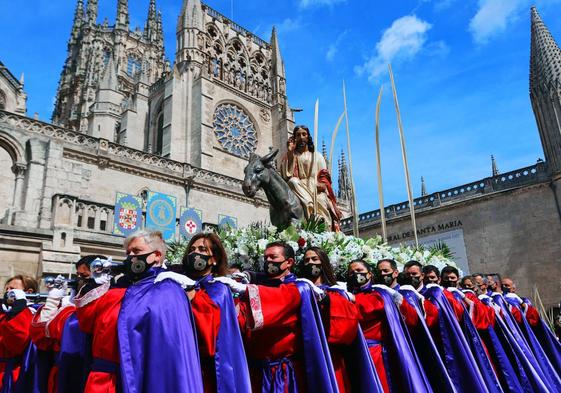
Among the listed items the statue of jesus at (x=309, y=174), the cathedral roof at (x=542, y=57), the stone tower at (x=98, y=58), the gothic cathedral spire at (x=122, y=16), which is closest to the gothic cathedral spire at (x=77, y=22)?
the stone tower at (x=98, y=58)

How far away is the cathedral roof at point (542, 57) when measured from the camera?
17.1m

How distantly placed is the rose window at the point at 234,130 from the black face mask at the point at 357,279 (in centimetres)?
2744

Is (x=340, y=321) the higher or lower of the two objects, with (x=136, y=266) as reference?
lower

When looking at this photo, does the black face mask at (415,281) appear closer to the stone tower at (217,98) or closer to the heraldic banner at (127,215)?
the heraldic banner at (127,215)

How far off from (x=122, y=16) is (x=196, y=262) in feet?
196

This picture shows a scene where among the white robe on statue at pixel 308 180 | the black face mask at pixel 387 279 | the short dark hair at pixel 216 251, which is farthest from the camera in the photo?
the white robe on statue at pixel 308 180

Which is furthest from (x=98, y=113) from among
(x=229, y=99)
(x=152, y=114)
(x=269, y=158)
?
(x=269, y=158)

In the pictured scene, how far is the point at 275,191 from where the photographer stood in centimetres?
624

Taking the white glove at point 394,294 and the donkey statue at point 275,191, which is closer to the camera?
the white glove at point 394,294

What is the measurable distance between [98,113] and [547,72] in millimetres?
29196

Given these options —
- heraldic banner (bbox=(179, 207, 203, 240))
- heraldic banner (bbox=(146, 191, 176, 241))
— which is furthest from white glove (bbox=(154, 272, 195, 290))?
heraldic banner (bbox=(179, 207, 203, 240))

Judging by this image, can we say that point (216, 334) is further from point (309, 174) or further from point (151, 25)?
point (151, 25)

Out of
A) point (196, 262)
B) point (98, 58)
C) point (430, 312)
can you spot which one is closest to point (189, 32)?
point (98, 58)

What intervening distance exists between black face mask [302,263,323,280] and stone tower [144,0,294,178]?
24.1m
